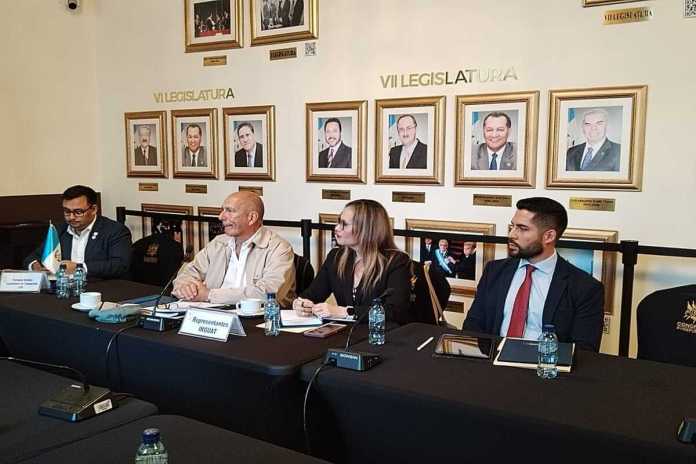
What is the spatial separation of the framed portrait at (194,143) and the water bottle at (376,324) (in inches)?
122

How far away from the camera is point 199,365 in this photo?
7.73 ft

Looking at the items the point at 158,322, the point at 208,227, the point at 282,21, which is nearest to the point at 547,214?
the point at 158,322

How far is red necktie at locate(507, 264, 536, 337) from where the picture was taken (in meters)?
2.80

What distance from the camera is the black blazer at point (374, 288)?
2.98 metres

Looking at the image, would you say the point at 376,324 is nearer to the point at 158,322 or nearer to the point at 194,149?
the point at 158,322

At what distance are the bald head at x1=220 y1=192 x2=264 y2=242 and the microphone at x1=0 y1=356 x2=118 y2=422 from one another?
6.01ft

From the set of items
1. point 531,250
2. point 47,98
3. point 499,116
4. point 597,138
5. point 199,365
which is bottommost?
point 199,365

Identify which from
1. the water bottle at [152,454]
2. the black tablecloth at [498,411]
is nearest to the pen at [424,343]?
the black tablecloth at [498,411]

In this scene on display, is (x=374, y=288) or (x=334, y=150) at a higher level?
(x=334, y=150)

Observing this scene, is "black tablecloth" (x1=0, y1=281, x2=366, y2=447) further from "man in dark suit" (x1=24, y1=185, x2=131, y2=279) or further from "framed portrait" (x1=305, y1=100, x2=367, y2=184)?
"framed portrait" (x1=305, y1=100, x2=367, y2=184)

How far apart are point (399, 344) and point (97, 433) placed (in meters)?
1.16

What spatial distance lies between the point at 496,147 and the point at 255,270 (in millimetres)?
1660

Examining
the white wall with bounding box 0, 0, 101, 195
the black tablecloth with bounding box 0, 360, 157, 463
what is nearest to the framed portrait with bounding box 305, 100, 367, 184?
the white wall with bounding box 0, 0, 101, 195

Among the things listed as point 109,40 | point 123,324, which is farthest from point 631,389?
point 109,40
